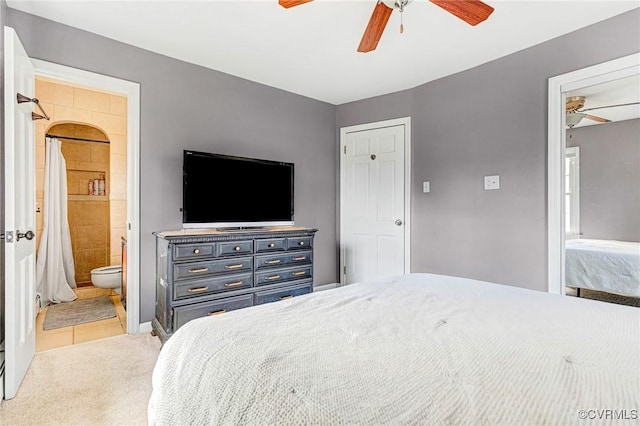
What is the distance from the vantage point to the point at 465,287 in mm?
1721

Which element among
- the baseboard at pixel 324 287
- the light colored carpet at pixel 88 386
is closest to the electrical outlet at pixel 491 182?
the baseboard at pixel 324 287

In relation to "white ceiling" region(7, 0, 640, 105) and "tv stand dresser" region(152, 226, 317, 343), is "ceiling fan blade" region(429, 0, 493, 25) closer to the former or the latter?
"white ceiling" region(7, 0, 640, 105)

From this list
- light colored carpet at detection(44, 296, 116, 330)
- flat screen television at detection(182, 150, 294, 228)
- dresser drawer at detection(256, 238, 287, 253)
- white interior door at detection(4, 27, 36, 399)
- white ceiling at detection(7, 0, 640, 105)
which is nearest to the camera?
white interior door at detection(4, 27, 36, 399)

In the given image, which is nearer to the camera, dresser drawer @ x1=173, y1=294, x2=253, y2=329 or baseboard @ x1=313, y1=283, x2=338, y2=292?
dresser drawer @ x1=173, y1=294, x2=253, y2=329

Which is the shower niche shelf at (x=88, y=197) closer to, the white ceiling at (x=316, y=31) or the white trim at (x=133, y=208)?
the white trim at (x=133, y=208)

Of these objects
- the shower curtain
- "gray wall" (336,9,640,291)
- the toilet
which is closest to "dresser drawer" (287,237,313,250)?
"gray wall" (336,9,640,291)

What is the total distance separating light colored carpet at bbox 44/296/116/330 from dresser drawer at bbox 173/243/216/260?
1442 millimetres

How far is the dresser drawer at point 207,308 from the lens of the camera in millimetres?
2552

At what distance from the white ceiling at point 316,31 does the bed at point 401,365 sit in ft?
6.64

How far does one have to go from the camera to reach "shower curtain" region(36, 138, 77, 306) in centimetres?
371

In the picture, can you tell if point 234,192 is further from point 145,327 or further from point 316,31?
point 316,31

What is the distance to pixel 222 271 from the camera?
9.09ft

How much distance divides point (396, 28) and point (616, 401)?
2.58 meters

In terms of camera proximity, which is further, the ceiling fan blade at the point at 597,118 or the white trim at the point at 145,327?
the white trim at the point at 145,327
